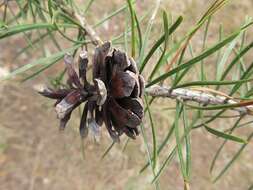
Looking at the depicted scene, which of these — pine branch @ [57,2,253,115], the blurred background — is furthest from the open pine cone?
the blurred background

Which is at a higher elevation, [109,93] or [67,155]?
[109,93]

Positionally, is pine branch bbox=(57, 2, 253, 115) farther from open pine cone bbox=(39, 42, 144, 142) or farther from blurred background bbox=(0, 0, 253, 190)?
blurred background bbox=(0, 0, 253, 190)

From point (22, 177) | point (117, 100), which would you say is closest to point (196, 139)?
point (22, 177)

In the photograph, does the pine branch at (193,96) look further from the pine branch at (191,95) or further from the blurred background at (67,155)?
the blurred background at (67,155)

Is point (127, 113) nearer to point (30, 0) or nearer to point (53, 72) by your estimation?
point (30, 0)

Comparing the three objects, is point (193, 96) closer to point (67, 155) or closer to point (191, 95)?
point (191, 95)

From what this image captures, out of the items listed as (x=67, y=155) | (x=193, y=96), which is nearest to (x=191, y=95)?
(x=193, y=96)

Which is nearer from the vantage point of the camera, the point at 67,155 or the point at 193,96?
the point at 193,96
